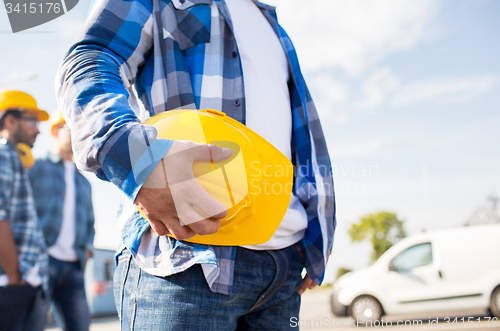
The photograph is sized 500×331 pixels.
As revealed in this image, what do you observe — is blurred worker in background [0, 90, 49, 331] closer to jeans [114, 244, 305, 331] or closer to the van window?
jeans [114, 244, 305, 331]

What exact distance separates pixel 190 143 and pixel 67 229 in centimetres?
318

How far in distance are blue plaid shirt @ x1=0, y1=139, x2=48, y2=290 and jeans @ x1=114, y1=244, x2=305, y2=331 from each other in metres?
1.91

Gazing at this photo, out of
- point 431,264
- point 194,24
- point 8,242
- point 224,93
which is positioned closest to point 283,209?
point 224,93

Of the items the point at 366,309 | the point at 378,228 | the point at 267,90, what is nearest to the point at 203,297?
the point at 267,90

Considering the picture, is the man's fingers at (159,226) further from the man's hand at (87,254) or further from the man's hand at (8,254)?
the man's hand at (87,254)

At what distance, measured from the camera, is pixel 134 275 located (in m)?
0.93

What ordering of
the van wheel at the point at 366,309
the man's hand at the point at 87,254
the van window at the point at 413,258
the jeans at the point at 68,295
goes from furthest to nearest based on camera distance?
the van window at the point at 413,258, the van wheel at the point at 366,309, the man's hand at the point at 87,254, the jeans at the point at 68,295

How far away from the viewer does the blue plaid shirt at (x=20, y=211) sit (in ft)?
7.86

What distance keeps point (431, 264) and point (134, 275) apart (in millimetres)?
8334

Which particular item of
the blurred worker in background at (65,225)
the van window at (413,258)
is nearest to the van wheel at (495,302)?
the van window at (413,258)

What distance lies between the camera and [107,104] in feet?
2.31

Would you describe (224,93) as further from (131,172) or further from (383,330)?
(383,330)

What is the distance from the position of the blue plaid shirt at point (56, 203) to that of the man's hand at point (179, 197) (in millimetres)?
3046

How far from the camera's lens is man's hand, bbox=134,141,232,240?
0.64 meters
